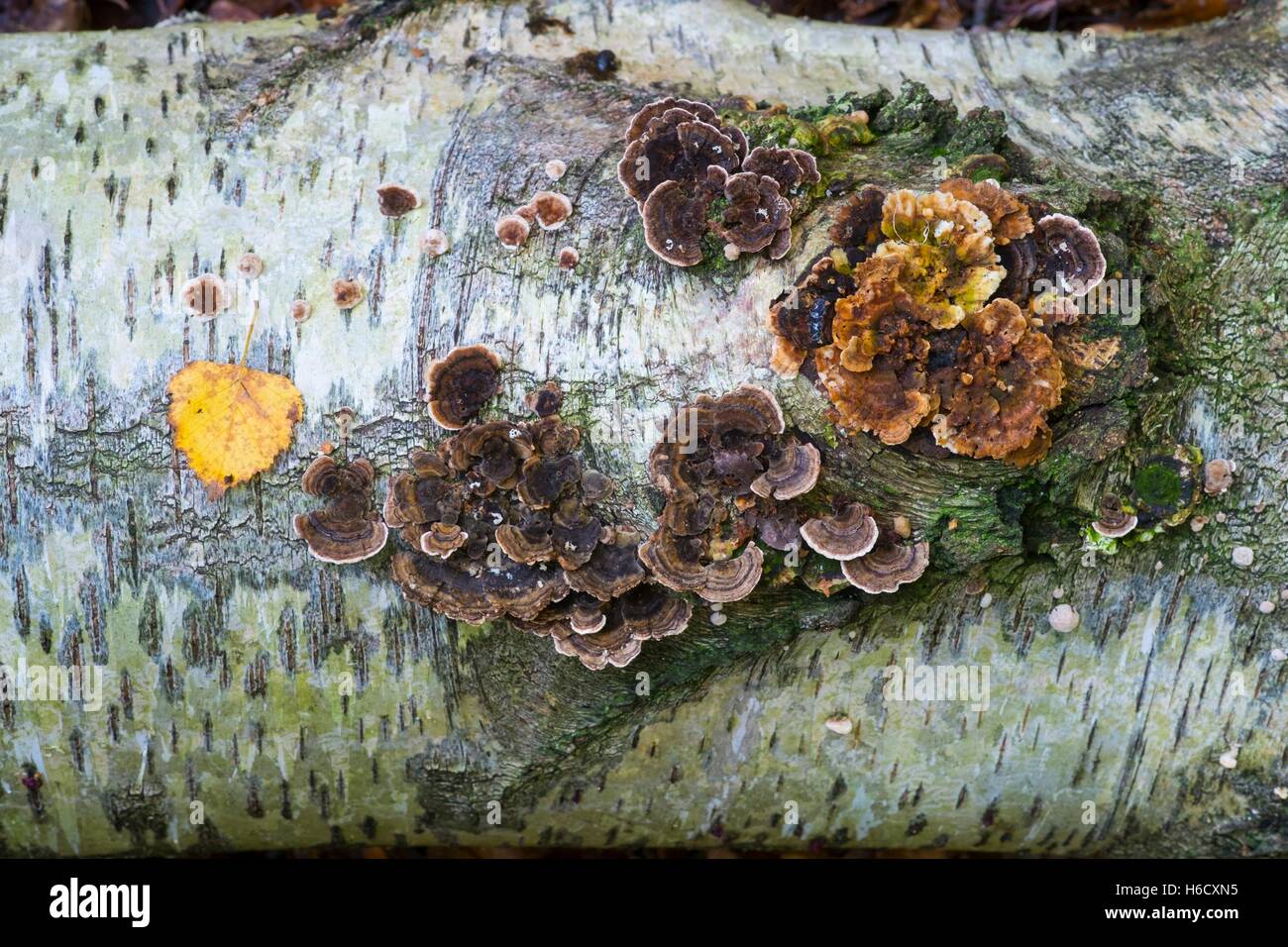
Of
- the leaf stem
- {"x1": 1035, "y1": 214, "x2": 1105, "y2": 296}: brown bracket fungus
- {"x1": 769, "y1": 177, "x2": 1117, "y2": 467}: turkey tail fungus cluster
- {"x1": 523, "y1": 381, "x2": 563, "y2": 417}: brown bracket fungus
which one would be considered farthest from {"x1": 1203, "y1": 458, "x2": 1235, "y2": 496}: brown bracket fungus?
the leaf stem

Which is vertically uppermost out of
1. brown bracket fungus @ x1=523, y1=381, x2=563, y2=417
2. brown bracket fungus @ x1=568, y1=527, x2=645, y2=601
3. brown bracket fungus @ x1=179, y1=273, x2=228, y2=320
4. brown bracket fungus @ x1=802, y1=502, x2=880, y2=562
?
brown bracket fungus @ x1=179, y1=273, x2=228, y2=320

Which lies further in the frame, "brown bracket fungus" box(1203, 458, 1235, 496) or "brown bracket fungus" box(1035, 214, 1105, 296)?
"brown bracket fungus" box(1203, 458, 1235, 496)

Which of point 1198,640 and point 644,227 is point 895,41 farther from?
point 1198,640

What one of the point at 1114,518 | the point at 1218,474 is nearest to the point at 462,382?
the point at 1114,518

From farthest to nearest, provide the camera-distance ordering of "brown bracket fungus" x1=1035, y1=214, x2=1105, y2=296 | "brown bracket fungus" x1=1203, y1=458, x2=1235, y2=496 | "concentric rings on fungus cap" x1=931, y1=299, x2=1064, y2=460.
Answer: "brown bracket fungus" x1=1203, y1=458, x2=1235, y2=496
"brown bracket fungus" x1=1035, y1=214, x2=1105, y2=296
"concentric rings on fungus cap" x1=931, y1=299, x2=1064, y2=460

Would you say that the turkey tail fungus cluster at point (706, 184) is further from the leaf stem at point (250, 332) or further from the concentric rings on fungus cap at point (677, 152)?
the leaf stem at point (250, 332)

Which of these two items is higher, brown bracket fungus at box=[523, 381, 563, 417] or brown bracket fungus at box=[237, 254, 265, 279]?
brown bracket fungus at box=[237, 254, 265, 279]

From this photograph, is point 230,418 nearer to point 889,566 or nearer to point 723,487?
point 723,487

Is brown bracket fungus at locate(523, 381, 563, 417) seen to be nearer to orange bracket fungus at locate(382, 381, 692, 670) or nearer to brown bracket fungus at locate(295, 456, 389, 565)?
orange bracket fungus at locate(382, 381, 692, 670)

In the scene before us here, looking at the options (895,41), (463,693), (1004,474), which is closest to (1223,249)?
(1004,474)
